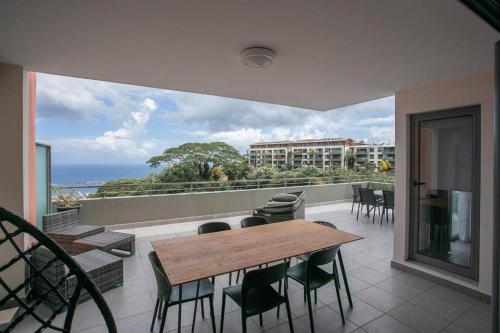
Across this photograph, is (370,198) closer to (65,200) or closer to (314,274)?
(314,274)

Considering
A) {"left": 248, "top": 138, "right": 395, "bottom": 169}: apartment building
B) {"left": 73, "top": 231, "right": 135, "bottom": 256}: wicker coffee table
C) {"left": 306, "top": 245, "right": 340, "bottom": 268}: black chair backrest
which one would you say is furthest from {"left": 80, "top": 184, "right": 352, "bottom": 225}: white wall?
{"left": 248, "top": 138, "right": 395, "bottom": 169}: apartment building

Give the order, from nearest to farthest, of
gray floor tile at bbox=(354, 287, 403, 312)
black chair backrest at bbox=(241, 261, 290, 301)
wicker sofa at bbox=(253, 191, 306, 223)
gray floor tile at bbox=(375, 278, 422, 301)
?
black chair backrest at bbox=(241, 261, 290, 301) < gray floor tile at bbox=(354, 287, 403, 312) < gray floor tile at bbox=(375, 278, 422, 301) < wicker sofa at bbox=(253, 191, 306, 223)

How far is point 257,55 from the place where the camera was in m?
2.05

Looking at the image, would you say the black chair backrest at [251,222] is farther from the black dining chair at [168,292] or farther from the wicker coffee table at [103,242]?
the wicker coffee table at [103,242]

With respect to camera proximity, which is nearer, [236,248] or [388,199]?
[236,248]

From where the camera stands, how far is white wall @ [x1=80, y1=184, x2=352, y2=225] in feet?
15.7

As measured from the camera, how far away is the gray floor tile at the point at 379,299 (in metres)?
2.47

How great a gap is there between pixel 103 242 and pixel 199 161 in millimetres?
6081

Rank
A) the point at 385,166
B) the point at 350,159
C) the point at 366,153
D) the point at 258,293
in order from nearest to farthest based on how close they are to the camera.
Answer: the point at 258,293 < the point at 385,166 < the point at 350,159 < the point at 366,153

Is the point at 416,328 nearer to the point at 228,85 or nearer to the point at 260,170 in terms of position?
the point at 228,85

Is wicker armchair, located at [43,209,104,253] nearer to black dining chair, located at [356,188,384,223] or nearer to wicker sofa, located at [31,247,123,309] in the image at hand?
wicker sofa, located at [31,247,123,309]

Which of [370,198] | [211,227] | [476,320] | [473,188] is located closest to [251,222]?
[211,227]

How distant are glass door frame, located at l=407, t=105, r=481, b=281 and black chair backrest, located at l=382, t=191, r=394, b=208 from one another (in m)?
2.18

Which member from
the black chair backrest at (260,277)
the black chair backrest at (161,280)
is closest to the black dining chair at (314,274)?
the black chair backrest at (260,277)
